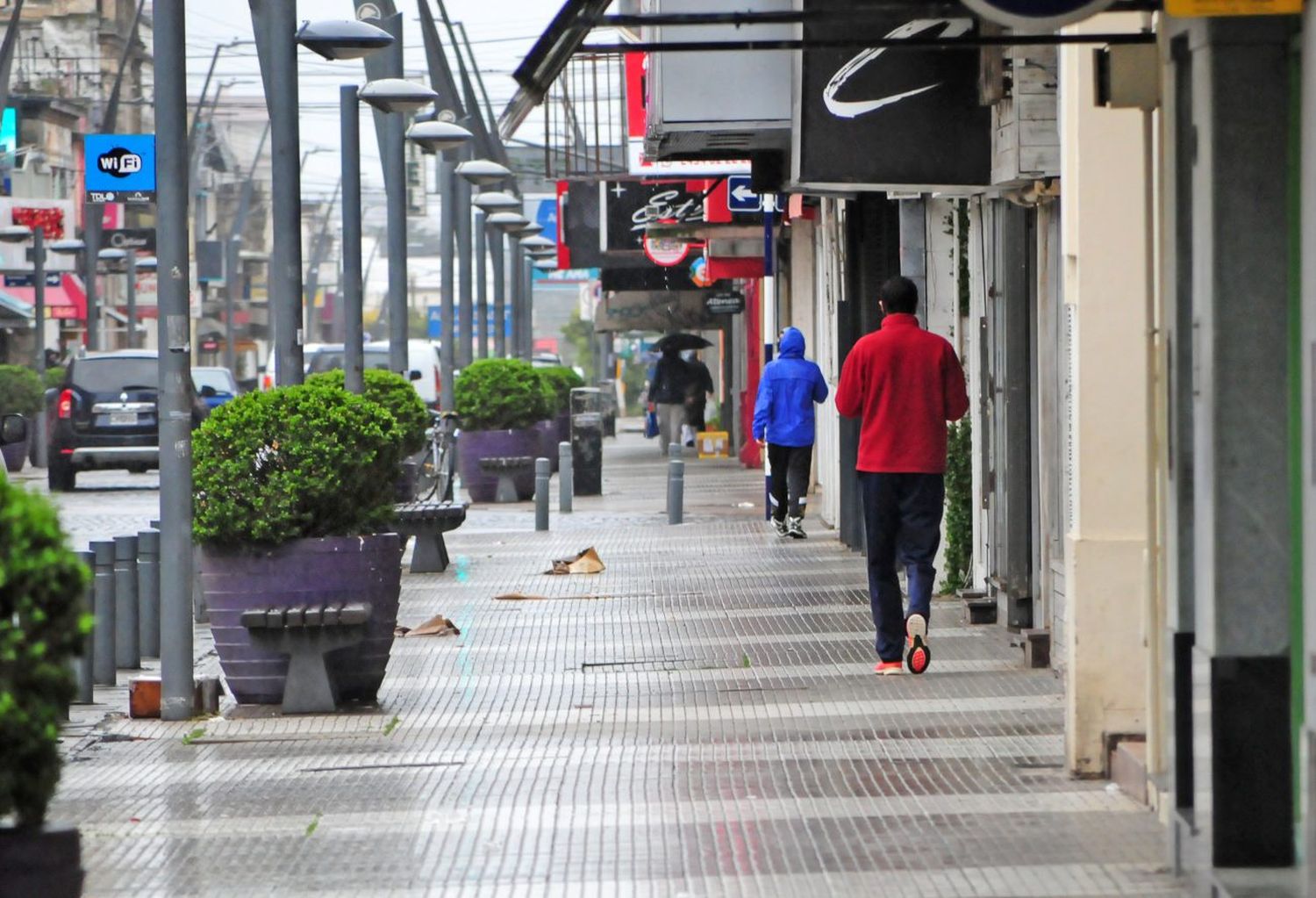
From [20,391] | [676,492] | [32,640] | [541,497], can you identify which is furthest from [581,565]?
[20,391]

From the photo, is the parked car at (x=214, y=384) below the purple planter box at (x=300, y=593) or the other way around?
the other way around

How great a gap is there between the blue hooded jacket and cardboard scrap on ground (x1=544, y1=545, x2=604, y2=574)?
8.56 feet

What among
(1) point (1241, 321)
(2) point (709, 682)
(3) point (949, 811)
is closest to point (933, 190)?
(2) point (709, 682)

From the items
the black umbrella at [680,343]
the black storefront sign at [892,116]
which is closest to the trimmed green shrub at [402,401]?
the black storefront sign at [892,116]

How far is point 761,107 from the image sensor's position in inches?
571

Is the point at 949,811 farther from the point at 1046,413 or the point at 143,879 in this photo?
the point at 1046,413

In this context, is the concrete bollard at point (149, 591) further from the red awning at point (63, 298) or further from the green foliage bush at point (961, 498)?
the red awning at point (63, 298)

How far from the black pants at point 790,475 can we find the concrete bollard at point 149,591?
843 centimetres

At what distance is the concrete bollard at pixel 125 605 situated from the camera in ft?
39.6

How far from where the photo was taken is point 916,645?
36.4 feet

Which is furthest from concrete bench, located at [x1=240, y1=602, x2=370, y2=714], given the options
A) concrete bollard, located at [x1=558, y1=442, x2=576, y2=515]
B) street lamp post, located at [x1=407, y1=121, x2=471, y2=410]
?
street lamp post, located at [x1=407, y1=121, x2=471, y2=410]

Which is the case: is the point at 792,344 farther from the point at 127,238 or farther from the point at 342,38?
the point at 127,238

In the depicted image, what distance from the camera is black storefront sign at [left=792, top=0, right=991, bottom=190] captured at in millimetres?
12312

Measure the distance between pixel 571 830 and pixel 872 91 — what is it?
6269 millimetres
